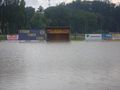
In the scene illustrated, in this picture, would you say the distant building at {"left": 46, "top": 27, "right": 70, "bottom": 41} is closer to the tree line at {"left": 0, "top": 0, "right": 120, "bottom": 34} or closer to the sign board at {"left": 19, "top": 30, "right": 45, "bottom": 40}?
the sign board at {"left": 19, "top": 30, "right": 45, "bottom": 40}

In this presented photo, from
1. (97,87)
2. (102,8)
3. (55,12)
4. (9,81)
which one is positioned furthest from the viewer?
(102,8)

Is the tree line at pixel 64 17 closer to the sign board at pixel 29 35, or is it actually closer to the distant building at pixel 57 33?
the distant building at pixel 57 33

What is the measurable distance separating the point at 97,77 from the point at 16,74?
3.20 m

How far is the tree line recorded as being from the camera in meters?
115

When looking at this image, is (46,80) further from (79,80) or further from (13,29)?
(13,29)

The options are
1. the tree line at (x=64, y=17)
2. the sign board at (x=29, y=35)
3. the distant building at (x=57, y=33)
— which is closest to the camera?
the sign board at (x=29, y=35)

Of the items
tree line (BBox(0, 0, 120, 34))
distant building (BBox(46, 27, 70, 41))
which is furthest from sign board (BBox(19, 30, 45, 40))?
tree line (BBox(0, 0, 120, 34))

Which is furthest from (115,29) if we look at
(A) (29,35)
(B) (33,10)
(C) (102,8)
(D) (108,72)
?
(D) (108,72)

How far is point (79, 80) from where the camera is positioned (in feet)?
49.9

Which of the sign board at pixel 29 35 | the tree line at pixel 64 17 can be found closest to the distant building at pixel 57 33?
the sign board at pixel 29 35

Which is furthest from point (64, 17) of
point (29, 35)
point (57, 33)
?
point (29, 35)

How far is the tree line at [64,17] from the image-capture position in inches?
4530

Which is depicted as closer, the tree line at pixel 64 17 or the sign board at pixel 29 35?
the sign board at pixel 29 35

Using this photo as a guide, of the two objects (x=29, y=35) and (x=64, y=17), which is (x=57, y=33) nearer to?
(x=29, y=35)
